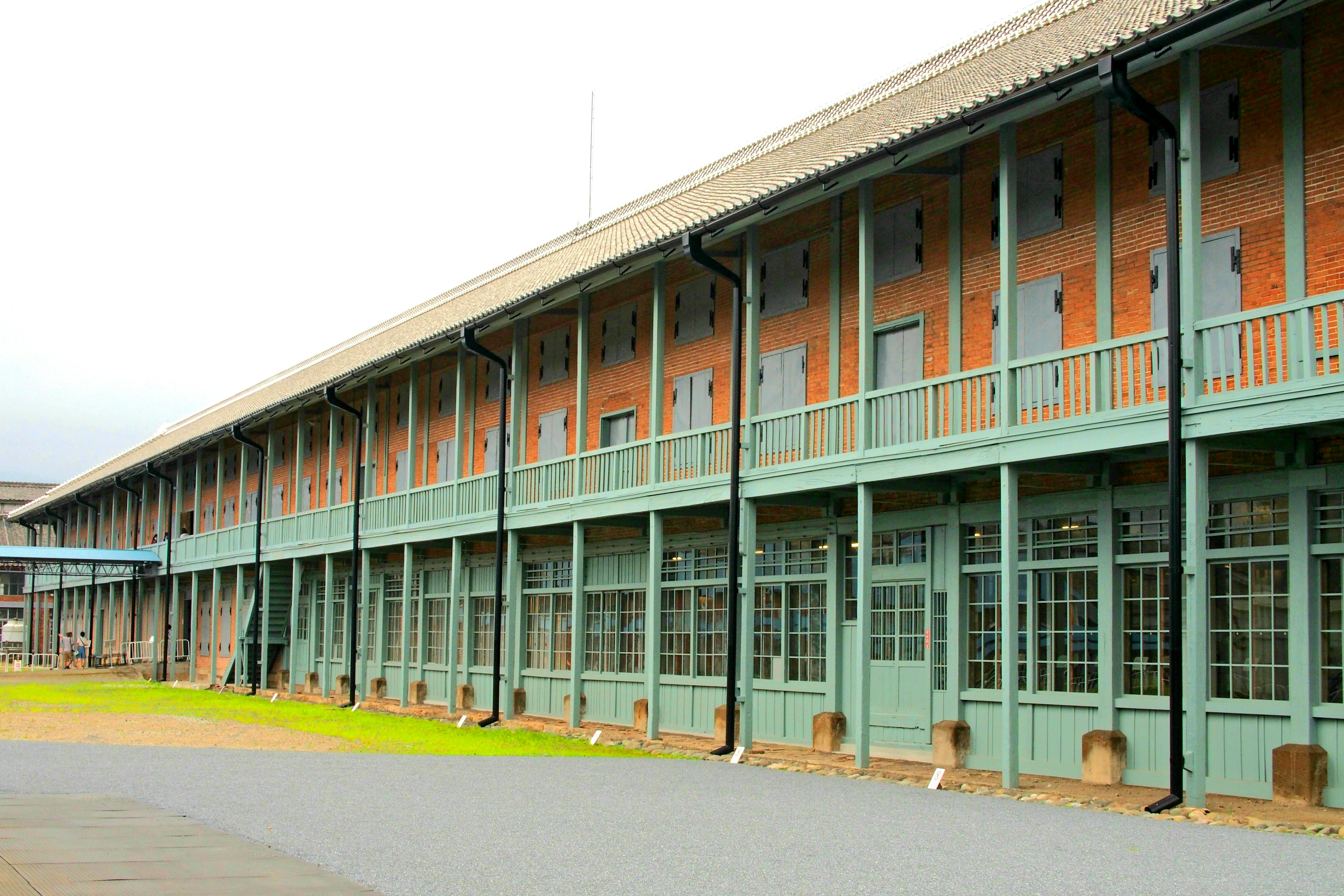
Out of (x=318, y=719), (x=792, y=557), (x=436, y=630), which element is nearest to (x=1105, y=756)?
(x=792, y=557)

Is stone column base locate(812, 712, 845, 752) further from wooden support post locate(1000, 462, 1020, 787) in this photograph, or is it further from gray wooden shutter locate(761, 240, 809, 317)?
gray wooden shutter locate(761, 240, 809, 317)

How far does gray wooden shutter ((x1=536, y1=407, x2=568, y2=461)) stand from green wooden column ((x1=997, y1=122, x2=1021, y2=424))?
1216 centimetres

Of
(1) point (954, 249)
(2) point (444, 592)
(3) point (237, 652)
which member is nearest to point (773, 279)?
(1) point (954, 249)

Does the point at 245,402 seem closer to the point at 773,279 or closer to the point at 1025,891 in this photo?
the point at 773,279

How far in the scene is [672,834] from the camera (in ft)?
32.5

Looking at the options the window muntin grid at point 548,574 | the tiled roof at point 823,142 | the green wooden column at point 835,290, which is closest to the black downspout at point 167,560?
the tiled roof at point 823,142

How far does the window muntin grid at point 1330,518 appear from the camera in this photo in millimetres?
12508

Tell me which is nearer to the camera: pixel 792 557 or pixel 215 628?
pixel 792 557

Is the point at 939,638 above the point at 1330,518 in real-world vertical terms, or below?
below

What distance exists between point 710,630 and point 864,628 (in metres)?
6.02

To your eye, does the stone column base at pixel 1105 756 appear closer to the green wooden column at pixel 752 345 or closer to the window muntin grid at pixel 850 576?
the window muntin grid at pixel 850 576

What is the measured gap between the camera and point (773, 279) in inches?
787

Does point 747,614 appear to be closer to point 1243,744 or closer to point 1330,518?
point 1243,744

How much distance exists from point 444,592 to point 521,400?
18.8ft
